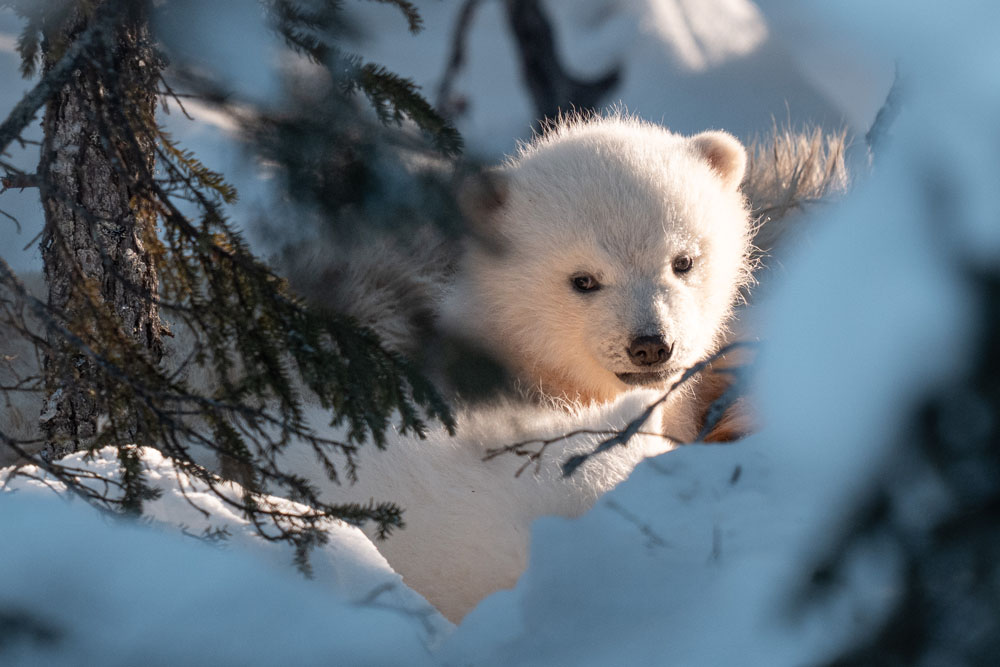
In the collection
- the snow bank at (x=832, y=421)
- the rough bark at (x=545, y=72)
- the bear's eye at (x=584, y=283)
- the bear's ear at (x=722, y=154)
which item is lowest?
the snow bank at (x=832, y=421)

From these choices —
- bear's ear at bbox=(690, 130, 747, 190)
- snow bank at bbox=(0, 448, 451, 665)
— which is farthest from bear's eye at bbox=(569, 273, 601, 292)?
snow bank at bbox=(0, 448, 451, 665)

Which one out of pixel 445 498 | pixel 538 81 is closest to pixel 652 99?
pixel 538 81

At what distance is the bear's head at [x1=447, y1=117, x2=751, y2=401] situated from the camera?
2.47 metres

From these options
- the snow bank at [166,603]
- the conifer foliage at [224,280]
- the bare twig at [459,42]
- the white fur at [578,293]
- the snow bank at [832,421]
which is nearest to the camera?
the snow bank at [832,421]

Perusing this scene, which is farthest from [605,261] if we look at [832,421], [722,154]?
[832,421]

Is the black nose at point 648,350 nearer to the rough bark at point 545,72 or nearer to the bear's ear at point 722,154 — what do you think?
the bear's ear at point 722,154

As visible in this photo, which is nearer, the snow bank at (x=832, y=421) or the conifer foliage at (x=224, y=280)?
the snow bank at (x=832, y=421)

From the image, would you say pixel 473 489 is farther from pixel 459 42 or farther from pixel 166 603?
pixel 459 42

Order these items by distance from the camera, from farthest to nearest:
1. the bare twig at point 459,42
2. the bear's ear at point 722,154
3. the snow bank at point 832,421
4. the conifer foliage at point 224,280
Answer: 1. the bear's ear at point 722,154
2. the bare twig at point 459,42
3. the conifer foliage at point 224,280
4. the snow bank at point 832,421

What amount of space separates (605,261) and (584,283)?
11cm

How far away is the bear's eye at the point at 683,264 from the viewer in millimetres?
2598

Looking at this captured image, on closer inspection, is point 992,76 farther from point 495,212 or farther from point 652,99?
point 652,99

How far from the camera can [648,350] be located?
2367 millimetres

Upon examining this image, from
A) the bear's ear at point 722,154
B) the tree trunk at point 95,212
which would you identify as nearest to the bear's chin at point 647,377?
the bear's ear at point 722,154
